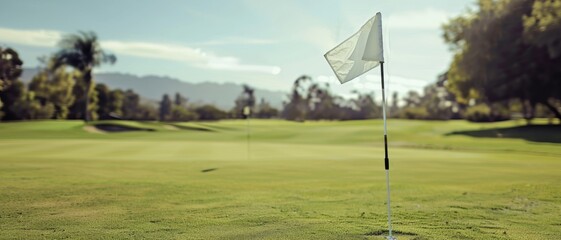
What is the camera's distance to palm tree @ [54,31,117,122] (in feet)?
222

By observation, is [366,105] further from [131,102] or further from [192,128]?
[192,128]

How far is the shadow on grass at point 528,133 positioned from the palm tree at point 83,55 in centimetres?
5255

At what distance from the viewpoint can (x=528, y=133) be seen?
154 ft

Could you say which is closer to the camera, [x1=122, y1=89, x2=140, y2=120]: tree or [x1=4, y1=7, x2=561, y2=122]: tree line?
[x1=4, y1=7, x2=561, y2=122]: tree line

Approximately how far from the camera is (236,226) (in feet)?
26.9

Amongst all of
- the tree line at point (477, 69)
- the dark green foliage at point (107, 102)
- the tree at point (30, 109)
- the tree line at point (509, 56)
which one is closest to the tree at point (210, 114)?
the tree line at point (477, 69)

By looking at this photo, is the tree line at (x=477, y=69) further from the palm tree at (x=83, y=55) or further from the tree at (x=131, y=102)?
the tree at (x=131, y=102)

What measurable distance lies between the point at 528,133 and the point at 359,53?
150ft

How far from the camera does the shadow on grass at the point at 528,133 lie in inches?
1638

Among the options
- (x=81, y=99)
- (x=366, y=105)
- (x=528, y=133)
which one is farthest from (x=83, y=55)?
(x=366, y=105)

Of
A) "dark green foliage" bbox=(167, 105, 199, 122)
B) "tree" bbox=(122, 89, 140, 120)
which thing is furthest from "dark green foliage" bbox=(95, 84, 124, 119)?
"tree" bbox=(122, 89, 140, 120)

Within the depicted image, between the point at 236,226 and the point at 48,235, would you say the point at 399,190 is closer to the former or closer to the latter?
the point at 236,226

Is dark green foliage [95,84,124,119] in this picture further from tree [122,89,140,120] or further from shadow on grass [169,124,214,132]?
shadow on grass [169,124,214,132]

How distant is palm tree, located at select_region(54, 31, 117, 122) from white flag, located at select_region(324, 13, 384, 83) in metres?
66.8
